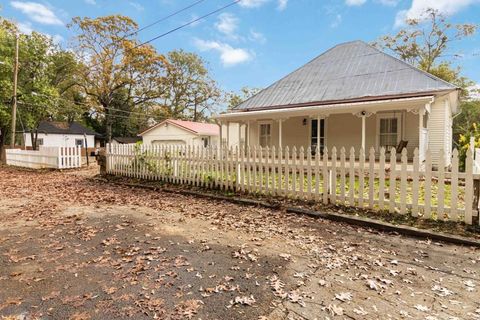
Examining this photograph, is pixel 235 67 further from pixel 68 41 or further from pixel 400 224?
pixel 400 224

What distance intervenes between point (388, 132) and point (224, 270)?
11724 millimetres

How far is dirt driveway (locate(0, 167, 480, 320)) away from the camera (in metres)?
2.46

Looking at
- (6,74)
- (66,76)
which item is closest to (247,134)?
(6,74)

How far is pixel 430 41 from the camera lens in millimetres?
25141

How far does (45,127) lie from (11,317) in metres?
43.4

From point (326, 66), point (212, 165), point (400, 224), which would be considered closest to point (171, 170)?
point (212, 165)

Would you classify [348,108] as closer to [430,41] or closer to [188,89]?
[430,41]

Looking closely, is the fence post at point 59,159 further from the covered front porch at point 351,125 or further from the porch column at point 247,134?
the porch column at point 247,134

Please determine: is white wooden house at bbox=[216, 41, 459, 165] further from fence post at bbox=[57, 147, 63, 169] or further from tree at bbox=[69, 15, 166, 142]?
tree at bbox=[69, 15, 166, 142]

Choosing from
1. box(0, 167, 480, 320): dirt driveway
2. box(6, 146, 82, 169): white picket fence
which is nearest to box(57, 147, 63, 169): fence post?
box(6, 146, 82, 169): white picket fence

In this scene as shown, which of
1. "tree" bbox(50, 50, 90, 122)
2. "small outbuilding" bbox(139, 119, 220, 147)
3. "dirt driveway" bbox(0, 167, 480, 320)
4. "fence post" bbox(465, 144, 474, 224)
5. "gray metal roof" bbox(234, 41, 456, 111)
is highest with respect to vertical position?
"tree" bbox(50, 50, 90, 122)

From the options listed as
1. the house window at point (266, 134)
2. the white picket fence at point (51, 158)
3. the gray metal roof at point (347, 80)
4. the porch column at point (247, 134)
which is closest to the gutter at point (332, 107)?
the gray metal roof at point (347, 80)

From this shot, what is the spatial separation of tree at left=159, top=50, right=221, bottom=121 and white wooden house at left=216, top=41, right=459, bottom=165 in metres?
23.3

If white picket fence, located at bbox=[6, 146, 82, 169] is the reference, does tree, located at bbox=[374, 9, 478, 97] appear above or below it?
above
